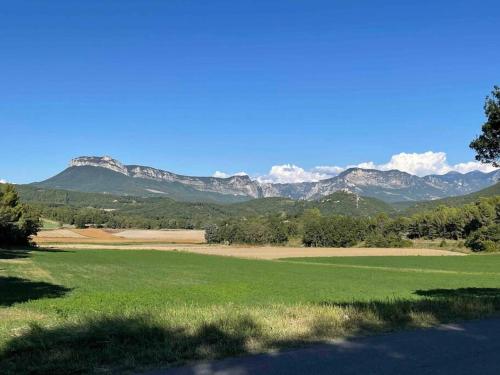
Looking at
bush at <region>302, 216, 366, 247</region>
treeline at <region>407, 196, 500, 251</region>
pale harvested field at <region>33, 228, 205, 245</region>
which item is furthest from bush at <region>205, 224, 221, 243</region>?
treeline at <region>407, 196, 500, 251</region>

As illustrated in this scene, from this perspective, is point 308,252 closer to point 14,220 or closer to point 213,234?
point 213,234

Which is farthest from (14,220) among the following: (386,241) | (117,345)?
(386,241)

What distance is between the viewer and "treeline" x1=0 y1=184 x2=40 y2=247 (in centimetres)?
8475

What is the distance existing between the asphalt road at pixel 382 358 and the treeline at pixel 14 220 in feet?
278

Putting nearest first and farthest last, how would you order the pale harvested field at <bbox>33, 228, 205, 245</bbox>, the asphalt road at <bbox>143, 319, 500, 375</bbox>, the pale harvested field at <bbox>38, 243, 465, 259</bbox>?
the asphalt road at <bbox>143, 319, 500, 375</bbox> → the pale harvested field at <bbox>38, 243, 465, 259</bbox> → the pale harvested field at <bbox>33, 228, 205, 245</bbox>

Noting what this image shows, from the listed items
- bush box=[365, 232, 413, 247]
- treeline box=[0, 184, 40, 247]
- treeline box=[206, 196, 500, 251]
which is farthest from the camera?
treeline box=[206, 196, 500, 251]

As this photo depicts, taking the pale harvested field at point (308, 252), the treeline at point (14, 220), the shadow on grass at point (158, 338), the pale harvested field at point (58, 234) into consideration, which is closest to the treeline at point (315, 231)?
the pale harvested field at point (308, 252)

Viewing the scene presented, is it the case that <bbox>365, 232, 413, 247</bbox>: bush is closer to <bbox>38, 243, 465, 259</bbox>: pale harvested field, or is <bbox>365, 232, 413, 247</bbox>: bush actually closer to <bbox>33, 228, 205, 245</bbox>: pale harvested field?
<bbox>38, 243, 465, 259</bbox>: pale harvested field

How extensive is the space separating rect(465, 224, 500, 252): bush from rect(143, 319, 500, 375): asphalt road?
357ft

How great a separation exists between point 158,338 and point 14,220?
87897mm

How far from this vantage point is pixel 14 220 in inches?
3415

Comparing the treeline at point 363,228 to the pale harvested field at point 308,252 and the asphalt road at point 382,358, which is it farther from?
the asphalt road at point 382,358

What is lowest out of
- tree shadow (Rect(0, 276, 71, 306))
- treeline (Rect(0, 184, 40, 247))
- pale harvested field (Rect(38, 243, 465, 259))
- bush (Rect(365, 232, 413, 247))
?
pale harvested field (Rect(38, 243, 465, 259))

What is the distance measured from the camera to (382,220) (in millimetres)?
151500
